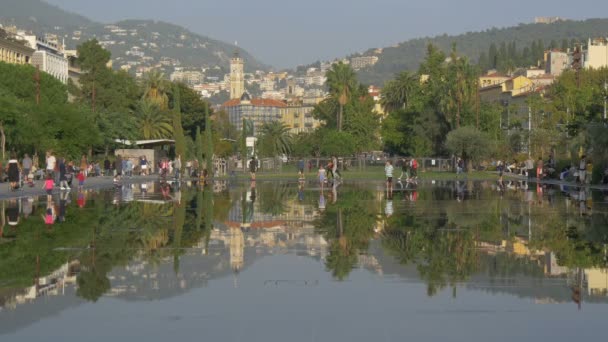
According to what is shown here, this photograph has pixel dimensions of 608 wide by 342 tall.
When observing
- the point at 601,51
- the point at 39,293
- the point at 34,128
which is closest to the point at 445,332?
the point at 39,293

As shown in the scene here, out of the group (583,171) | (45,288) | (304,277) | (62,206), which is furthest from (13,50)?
(45,288)

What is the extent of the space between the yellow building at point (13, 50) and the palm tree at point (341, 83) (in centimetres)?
3713

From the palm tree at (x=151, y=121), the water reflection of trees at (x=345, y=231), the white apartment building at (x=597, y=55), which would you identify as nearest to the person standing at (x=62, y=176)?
the water reflection of trees at (x=345, y=231)

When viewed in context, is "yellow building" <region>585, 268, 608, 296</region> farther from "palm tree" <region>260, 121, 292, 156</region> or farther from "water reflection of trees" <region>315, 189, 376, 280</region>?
"palm tree" <region>260, 121, 292, 156</region>

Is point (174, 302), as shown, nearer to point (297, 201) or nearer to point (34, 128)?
point (297, 201)

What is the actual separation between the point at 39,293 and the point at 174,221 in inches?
545

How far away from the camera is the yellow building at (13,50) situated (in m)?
120

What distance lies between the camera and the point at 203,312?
12883mm

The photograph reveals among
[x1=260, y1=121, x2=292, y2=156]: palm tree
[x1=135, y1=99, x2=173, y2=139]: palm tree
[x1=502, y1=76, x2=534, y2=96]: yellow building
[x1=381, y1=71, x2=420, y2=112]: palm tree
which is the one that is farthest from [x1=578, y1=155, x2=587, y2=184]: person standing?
[x1=260, y1=121, x2=292, y2=156]: palm tree

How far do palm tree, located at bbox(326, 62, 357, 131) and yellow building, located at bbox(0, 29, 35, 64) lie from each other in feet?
122

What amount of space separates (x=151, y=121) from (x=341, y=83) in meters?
30.3

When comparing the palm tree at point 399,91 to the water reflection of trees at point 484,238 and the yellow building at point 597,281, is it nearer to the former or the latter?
the water reflection of trees at point 484,238

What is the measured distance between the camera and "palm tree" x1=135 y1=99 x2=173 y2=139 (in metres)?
126

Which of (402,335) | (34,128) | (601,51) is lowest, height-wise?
(402,335)
